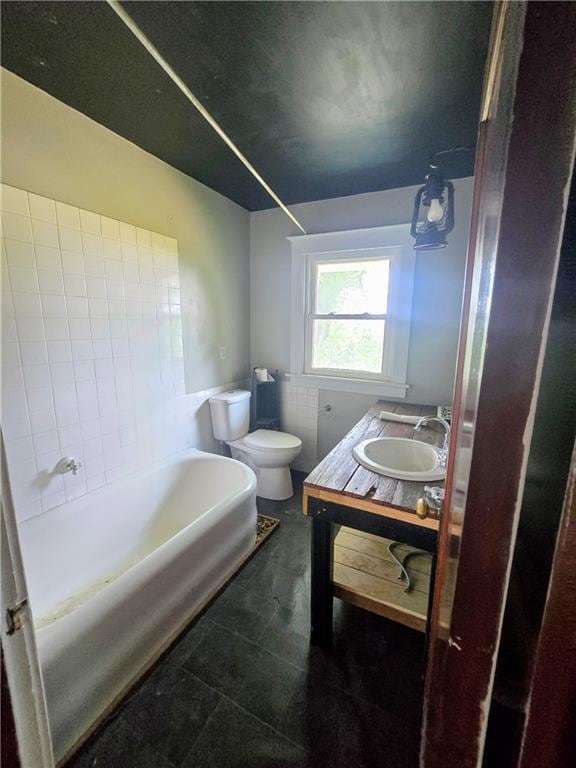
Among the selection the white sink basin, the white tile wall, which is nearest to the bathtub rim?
the white sink basin

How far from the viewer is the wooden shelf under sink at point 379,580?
125cm

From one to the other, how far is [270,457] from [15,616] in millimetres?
1865

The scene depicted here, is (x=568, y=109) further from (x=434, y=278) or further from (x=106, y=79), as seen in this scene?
(x=434, y=278)

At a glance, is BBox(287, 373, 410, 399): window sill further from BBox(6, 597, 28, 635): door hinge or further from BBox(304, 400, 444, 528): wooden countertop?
BBox(6, 597, 28, 635): door hinge

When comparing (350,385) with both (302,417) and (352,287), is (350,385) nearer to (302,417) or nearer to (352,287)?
(302,417)

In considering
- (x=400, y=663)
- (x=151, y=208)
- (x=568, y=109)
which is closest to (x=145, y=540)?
(x=400, y=663)

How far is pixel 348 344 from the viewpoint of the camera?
103 inches

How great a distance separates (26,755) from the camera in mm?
539

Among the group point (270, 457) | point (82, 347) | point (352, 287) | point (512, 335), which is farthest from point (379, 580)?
point (352, 287)

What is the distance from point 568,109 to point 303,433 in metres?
2.72

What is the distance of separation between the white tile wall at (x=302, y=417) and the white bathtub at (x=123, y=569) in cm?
91

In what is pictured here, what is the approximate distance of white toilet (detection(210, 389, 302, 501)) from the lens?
7.82ft

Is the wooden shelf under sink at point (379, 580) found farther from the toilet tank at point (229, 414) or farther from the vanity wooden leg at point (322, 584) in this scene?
the toilet tank at point (229, 414)

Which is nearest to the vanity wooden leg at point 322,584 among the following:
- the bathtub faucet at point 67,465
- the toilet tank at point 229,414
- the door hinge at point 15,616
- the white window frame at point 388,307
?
the door hinge at point 15,616
